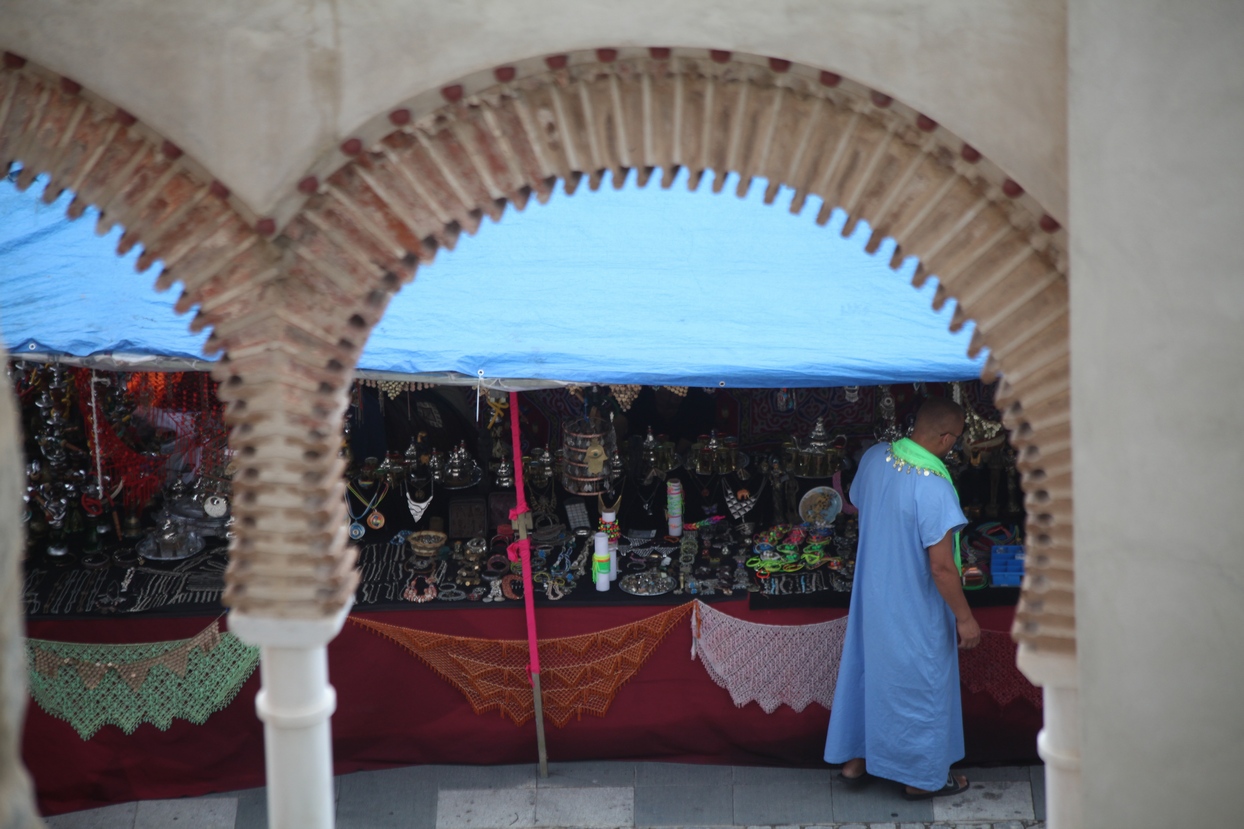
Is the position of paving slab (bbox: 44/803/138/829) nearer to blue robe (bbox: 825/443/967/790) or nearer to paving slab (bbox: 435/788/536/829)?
paving slab (bbox: 435/788/536/829)

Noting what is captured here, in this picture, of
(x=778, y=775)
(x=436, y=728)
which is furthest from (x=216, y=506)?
(x=778, y=775)

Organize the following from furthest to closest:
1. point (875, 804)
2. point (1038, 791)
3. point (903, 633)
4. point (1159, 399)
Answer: point (1038, 791) < point (875, 804) < point (903, 633) < point (1159, 399)

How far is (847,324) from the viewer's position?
5145 millimetres

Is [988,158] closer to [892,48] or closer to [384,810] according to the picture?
[892,48]

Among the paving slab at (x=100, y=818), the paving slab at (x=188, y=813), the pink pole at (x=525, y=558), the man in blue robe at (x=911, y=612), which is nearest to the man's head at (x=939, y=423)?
the man in blue robe at (x=911, y=612)

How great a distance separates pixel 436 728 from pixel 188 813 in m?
1.14

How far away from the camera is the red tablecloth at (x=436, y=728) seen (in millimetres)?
5590

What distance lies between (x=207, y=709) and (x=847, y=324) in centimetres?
329

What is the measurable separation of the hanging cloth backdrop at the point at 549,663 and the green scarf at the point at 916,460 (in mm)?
1166

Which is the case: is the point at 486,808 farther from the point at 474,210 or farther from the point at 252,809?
the point at 474,210

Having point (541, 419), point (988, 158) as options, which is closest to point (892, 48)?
point (988, 158)

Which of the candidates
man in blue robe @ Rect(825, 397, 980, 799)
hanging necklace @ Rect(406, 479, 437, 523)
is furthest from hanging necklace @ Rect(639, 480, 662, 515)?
man in blue robe @ Rect(825, 397, 980, 799)

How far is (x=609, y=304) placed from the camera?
17.3 ft

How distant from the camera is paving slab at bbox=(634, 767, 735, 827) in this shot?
5.40m
